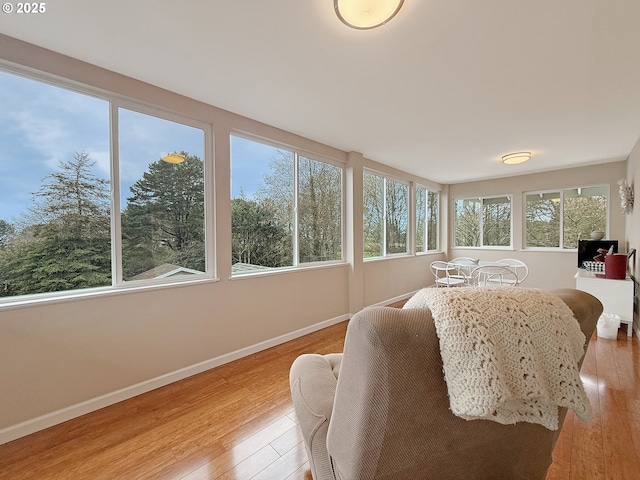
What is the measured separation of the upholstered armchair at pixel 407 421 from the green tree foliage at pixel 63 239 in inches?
81.8

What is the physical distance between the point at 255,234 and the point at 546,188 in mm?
5359

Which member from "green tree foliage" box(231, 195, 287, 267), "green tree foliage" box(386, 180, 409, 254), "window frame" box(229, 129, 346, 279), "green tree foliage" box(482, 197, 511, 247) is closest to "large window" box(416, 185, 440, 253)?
"green tree foliage" box(386, 180, 409, 254)

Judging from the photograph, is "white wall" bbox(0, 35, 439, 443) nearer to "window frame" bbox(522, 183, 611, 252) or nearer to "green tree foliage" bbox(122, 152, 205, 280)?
"green tree foliage" bbox(122, 152, 205, 280)

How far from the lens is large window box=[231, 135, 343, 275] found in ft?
9.41

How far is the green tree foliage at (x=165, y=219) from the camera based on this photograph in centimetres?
217

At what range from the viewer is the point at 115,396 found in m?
2.02

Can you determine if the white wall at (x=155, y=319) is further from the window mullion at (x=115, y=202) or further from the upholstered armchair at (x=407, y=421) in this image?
the upholstered armchair at (x=407, y=421)

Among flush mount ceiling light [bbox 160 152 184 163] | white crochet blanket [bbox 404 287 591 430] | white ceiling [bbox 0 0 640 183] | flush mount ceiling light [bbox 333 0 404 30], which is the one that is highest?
white ceiling [bbox 0 0 640 183]

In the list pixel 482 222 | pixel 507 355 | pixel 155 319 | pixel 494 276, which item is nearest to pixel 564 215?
pixel 482 222

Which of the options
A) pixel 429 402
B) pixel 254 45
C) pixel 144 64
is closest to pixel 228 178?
pixel 144 64

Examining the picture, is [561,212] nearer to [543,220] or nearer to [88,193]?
[543,220]

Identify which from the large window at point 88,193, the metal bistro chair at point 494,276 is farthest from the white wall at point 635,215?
the large window at point 88,193

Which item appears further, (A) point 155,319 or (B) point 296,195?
(B) point 296,195

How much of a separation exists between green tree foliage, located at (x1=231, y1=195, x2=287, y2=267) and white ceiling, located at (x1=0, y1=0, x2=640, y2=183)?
924 millimetres
